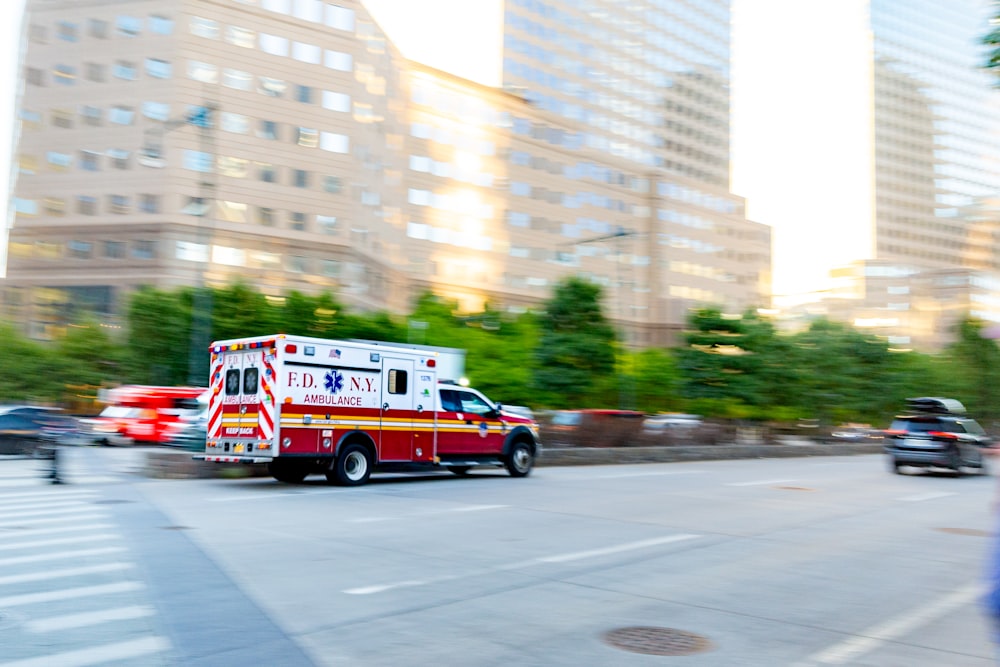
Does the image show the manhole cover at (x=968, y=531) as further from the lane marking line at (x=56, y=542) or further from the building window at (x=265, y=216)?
the building window at (x=265, y=216)

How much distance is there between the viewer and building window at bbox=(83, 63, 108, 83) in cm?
6681

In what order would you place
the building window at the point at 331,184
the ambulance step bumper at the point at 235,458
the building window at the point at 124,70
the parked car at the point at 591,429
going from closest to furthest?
the ambulance step bumper at the point at 235,458 < the parked car at the point at 591,429 < the building window at the point at 124,70 < the building window at the point at 331,184

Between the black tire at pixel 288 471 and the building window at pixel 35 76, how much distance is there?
61.1 meters

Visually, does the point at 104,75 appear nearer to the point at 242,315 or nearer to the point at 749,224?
the point at 242,315

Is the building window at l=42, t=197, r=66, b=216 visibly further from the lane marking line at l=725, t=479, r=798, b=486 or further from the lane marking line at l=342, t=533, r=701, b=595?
the lane marking line at l=342, t=533, r=701, b=595

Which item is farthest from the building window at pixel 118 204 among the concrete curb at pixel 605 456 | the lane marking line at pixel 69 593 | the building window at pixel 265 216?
the lane marking line at pixel 69 593

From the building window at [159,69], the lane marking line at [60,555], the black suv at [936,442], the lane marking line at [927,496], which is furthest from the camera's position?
the building window at [159,69]

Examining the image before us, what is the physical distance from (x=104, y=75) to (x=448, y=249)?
107ft

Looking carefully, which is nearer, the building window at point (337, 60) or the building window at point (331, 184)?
the building window at point (331, 184)

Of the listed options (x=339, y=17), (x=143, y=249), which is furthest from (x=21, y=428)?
(x=339, y=17)

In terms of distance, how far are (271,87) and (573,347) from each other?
33540 mm

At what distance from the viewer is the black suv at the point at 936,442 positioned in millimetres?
24609

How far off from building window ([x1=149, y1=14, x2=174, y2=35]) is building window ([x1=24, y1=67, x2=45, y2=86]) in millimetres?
9721

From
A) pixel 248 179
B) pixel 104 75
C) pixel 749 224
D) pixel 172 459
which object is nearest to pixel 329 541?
pixel 172 459
